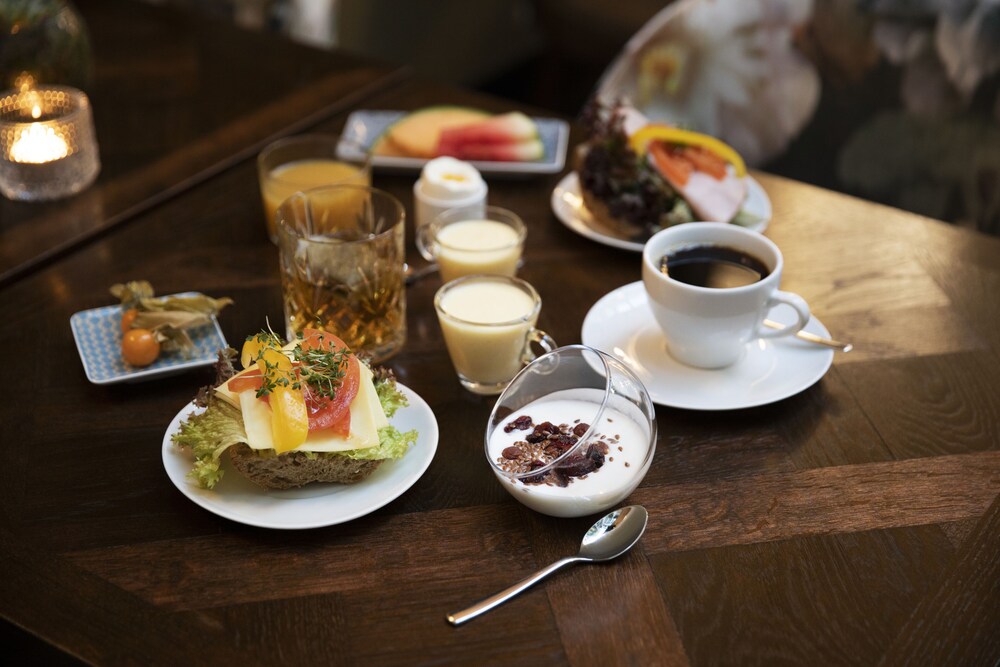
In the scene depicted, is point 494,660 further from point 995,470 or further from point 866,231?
point 866,231

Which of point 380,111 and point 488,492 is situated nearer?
point 488,492

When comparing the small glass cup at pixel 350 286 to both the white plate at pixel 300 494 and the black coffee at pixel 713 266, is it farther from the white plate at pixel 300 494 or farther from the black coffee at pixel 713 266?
the black coffee at pixel 713 266

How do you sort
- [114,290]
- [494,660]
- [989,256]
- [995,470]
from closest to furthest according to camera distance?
[494,660] < [995,470] < [114,290] < [989,256]

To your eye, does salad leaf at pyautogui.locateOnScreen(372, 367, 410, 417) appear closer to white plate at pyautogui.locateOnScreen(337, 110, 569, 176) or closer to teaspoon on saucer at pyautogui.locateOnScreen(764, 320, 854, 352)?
teaspoon on saucer at pyautogui.locateOnScreen(764, 320, 854, 352)

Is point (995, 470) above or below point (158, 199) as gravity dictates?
above

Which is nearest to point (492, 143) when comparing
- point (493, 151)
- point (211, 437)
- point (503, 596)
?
point (493, 151)

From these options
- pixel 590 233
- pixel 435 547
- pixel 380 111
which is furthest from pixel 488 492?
pixel 380 111

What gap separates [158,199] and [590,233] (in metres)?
0.74

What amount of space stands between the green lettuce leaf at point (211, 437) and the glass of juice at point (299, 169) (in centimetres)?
57

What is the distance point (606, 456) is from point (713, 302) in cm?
27

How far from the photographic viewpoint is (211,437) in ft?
3.51

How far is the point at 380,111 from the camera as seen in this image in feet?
6.67

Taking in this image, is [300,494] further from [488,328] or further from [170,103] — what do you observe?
[170,103]

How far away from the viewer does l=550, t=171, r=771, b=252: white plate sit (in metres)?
1.63
